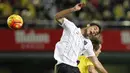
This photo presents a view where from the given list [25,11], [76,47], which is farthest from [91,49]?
[25,11]

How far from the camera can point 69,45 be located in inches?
373

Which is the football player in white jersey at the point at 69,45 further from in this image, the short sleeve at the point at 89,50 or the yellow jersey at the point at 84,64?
the yellow jersey at the point at 84,64

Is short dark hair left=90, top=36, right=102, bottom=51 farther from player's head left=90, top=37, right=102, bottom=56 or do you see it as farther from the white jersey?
the white jersey

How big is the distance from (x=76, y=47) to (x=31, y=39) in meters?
9.29

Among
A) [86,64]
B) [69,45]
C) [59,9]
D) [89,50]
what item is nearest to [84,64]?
[86,64]

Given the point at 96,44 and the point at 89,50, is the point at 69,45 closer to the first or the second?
the point at 89,50

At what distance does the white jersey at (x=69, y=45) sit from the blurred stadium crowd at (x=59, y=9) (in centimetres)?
859

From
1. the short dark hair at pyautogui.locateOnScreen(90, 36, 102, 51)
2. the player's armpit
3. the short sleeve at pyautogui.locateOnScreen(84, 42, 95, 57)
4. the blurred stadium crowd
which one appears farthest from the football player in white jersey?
the blurred stadium crowd

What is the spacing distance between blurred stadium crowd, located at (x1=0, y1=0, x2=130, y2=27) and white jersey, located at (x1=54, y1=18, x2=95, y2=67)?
8.59m

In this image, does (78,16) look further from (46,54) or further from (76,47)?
(76,47)

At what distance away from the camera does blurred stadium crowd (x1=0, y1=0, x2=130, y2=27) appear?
59.9 feet

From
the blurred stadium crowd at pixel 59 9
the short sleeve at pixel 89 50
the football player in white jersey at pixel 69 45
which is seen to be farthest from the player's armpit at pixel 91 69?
the blurred stadium crowd at pixel 59 9

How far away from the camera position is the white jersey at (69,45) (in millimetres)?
9461

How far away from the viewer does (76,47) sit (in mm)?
9555
